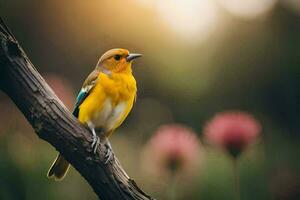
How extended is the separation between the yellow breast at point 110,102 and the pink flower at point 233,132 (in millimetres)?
449

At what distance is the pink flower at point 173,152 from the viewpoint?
2244 millimetres

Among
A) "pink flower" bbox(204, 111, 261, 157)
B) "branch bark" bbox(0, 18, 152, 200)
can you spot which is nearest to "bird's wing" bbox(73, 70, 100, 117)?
"branch bark" bbox(0, 18, 152, 200)

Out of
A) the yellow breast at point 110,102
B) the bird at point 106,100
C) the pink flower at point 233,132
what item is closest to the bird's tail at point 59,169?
the bird at point 106,100

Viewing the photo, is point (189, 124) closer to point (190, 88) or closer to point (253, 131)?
point (190, 88)

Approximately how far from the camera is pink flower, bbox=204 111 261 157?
2102 millimetres

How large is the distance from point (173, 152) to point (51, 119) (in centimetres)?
93

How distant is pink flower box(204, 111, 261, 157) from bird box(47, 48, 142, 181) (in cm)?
44

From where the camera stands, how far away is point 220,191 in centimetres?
231

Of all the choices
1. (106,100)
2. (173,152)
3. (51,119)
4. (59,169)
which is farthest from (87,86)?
(173,152)

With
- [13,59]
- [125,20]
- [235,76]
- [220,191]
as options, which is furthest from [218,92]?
[13,59]

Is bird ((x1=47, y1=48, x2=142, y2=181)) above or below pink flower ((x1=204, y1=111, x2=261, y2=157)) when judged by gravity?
below

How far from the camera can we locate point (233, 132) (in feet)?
6.97

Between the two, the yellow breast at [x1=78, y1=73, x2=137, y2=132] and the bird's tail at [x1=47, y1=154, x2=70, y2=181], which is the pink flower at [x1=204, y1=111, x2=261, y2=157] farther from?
the bird's tail at [x1=47, y1=154, x2=70, y2=181]

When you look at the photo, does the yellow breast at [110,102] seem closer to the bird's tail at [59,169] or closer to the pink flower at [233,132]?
the bird's tail at [59,169]
